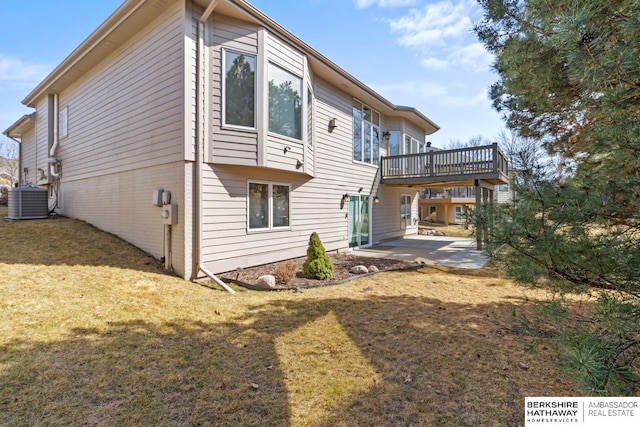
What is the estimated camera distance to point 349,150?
11.1 meters

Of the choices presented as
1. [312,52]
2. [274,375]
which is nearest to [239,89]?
[312,52]

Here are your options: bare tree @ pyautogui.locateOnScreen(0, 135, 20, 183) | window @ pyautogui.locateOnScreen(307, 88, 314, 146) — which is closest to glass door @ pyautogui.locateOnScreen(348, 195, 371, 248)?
window @ pyautogui.locateOnScreen(307, 88, 314, 146)

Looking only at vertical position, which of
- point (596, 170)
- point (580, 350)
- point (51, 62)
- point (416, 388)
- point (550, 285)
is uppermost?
point (51, 62)

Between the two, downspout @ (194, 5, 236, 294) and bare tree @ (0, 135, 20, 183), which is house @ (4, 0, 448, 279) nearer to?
downspout @ (194, 5, 236, 294)

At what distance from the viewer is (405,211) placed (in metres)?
15.6

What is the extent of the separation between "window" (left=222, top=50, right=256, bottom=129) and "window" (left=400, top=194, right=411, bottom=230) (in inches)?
392

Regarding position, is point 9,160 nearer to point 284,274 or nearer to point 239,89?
point 239,89

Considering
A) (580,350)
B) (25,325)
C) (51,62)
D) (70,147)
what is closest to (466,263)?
(580,350)

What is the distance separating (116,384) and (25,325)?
1.98m

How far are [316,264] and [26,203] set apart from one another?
9.55 meters

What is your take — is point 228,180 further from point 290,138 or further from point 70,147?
point 70,147

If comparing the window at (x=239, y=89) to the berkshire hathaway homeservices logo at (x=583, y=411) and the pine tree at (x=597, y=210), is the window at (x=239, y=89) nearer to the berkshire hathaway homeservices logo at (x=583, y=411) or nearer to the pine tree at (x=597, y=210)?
the pine tree at (x=597, y=210)

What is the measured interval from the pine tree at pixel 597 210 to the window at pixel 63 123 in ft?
44.9

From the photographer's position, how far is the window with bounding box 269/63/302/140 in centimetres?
734
